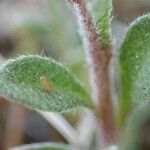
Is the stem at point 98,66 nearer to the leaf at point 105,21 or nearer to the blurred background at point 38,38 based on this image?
the leaf at point 105,21

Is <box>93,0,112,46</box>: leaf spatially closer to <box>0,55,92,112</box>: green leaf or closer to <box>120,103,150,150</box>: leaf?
<box>0,55,92,112</box>: green leaf

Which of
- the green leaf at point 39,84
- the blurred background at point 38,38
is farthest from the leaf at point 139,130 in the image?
the green leaf at point 39,84

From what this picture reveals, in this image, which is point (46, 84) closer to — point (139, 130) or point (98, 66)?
point (98, 66)

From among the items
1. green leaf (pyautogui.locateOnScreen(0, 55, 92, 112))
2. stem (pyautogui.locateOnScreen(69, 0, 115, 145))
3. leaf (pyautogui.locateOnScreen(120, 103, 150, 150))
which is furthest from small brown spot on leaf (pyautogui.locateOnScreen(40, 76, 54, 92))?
leaf (pyautogui.locateOnScreen(120, 103, 150, 150))

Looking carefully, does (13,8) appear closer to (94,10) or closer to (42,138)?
(42,138)

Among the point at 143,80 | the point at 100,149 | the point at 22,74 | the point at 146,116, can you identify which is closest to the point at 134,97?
the point at 143,80

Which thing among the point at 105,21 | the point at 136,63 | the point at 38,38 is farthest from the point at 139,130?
the point at 38,38
